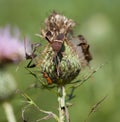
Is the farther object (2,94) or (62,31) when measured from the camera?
(2,94)

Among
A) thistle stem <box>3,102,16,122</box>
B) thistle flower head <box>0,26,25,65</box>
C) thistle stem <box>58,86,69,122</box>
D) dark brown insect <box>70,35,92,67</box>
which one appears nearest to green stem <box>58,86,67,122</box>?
thistle stem <box>58,86,69,122</box>

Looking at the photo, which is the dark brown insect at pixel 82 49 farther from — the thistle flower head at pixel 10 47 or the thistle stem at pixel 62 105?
the thistle flower head at pixel 10 47

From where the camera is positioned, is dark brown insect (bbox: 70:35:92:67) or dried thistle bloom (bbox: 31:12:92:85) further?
dark brown insect (bbox: 70:35:92:67)

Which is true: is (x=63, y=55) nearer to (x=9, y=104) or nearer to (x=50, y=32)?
(x=50, y=32)

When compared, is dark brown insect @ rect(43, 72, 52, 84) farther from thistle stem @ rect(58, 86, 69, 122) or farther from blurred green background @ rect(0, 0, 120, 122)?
blurred green background @ rect(0, 0, 120, 122)

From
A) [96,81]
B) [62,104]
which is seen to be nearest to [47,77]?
[62,104]

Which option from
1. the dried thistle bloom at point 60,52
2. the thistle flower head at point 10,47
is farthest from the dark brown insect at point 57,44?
the thistle flower head at point 10,47

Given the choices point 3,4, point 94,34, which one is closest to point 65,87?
A: point 94,34
